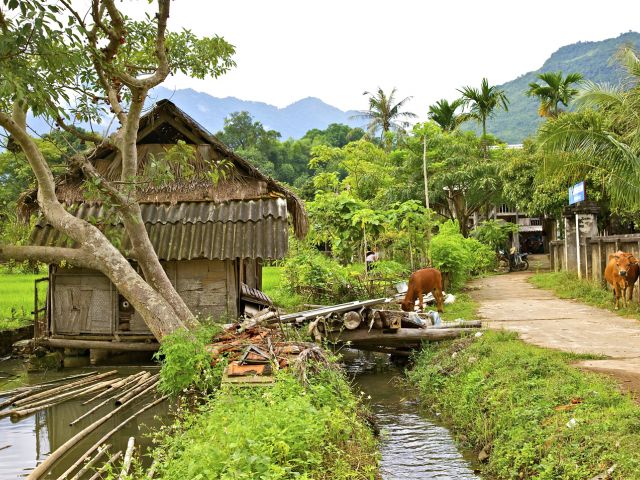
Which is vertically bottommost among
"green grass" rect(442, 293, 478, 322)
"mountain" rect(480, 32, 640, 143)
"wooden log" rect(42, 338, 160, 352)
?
"wooden log" rect(42, 338, 160, 352)

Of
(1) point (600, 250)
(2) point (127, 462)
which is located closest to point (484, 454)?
(2) point (127, 462)

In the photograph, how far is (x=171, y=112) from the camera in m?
13.6

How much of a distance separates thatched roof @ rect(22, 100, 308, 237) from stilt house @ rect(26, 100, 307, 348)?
21 mm

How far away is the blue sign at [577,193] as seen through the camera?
17.4 m

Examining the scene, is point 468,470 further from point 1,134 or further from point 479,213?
point 479,213

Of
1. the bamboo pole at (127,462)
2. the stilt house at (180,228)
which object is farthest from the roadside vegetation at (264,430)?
the stilt house at (180,228)

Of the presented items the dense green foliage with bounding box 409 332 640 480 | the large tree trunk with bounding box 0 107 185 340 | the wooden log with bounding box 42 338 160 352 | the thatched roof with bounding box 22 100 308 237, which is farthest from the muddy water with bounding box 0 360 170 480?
the thatched roof with bounding box 22 100 308 237

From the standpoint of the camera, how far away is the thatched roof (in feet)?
44.5

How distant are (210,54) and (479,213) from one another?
97.2 ft

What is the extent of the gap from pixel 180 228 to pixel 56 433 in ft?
16.4

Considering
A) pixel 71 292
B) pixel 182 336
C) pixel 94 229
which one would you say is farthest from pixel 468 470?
pixel 71 292

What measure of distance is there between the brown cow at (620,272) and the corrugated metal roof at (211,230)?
23.8ft

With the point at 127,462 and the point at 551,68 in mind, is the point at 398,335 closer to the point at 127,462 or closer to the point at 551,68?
the point at 127,462

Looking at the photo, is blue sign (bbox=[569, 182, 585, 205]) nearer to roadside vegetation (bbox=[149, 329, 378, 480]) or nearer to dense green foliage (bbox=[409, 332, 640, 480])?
dense green foliage (bbox=[409, 332, 640, 480])
